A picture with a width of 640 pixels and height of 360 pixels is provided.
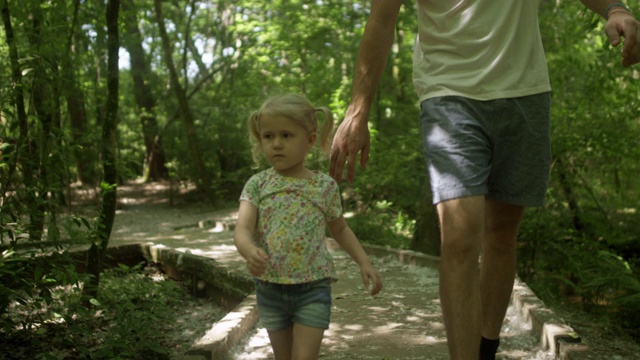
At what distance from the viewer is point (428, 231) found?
26.6ft

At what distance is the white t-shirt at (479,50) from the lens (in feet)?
8.66

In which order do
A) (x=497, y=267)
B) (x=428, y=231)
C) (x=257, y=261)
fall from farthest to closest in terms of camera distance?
(x=428, y=231)
(x=497, y=267)
(x=257, y=261)

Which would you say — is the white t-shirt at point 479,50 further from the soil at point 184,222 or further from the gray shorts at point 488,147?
the soil at point 184,222

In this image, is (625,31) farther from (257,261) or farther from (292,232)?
(257,261)

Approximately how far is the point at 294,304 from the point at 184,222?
41.4 ft

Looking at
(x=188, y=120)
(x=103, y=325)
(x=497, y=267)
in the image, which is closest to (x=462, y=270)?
(x=497, y=267)

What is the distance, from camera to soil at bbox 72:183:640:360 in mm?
5023

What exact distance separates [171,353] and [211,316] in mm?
1260

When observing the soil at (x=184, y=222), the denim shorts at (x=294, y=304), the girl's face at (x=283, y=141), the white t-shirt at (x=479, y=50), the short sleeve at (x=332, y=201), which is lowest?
the soil at (x=184, y=222)

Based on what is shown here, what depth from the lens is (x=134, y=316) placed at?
15.8 ft

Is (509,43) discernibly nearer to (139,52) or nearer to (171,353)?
(171,353)

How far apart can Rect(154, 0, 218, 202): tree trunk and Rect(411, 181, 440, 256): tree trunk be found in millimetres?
9709

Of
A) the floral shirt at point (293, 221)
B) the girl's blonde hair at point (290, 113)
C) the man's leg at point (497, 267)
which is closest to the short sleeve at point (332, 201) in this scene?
the floral shirt at point (293, 221)

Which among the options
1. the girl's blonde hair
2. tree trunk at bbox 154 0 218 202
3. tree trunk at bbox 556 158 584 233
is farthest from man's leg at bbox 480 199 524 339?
tree trunk at bbox 154 0 218 202
